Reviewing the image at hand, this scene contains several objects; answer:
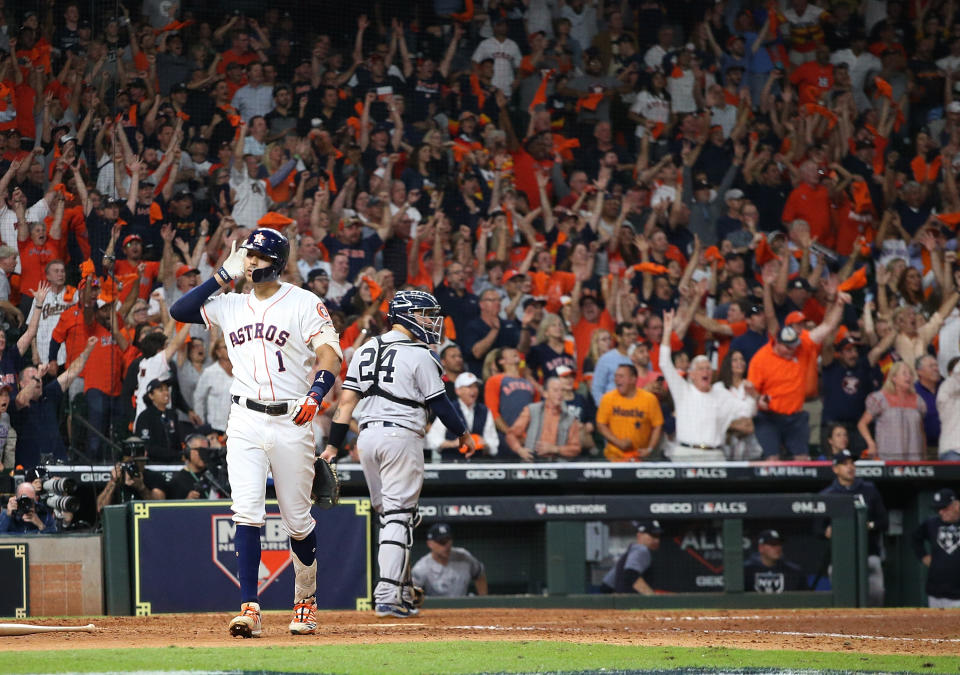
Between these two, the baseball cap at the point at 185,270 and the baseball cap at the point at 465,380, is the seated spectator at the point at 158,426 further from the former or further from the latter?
the baseball cap at the point at 465,380

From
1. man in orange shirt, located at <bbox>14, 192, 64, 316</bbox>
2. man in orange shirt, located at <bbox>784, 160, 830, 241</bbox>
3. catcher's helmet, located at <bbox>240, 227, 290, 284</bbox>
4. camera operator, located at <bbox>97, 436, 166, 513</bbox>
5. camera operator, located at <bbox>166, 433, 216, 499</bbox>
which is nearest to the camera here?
catcher's helmet, located at <bbox>240, 227, 290, 284</bbox>

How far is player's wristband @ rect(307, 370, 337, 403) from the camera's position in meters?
5.80

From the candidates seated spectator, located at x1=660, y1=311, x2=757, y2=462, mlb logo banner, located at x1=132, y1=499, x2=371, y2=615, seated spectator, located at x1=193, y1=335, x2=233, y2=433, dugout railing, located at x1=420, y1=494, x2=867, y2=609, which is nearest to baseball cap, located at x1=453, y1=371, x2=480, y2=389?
dugout railing, located at x1=420, y1=494, x2=867, y2=609

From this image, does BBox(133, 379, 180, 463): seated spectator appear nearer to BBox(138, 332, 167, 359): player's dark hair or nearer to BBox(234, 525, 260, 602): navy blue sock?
BBox(138, 332, 167, 359): player's dark hair

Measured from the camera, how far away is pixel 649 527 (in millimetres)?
10086

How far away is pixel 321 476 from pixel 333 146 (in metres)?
6.55

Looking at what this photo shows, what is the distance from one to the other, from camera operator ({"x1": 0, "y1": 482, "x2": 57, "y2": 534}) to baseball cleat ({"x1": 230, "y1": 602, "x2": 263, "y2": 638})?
312 centimetres

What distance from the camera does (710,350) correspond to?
11836mm

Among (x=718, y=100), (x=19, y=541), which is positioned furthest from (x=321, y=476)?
(x=718, y=100)

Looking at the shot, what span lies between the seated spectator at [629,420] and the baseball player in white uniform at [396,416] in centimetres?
374

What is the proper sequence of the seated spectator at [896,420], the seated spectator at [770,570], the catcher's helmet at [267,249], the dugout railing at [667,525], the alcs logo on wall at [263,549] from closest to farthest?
1. the catcher's helmet at [267,249]
2. the alcs logo on wall at [263,549]
3. the dugout railing at [667,525]
4. the seated spectator at [770,570]
5. the seated spectator at [896,420]

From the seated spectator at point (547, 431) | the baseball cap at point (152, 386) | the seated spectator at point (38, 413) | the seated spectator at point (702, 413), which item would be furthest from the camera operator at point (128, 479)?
the seated spectator at point (702, 413)

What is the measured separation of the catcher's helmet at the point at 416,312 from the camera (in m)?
7.43

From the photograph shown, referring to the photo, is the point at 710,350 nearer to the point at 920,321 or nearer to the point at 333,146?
the point at 920,321
